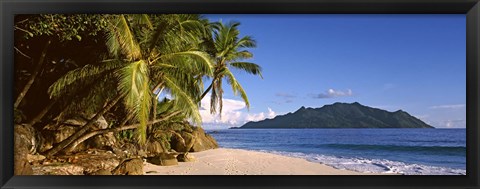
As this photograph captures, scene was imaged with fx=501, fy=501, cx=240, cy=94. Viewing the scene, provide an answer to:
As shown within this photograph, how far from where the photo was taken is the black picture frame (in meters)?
2.75

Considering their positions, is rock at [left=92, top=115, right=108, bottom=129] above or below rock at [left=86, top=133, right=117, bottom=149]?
above

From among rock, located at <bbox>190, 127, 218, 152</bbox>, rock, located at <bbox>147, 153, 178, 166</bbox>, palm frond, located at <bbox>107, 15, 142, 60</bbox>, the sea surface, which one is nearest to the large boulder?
palm frond, located at <bbox>107, 15, 142, 60</bbox>

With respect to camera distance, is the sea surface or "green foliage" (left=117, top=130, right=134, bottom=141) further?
the sea surface

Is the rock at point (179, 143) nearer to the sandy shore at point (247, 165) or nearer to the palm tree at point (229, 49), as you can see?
→ the sandy shore at point (247, 165)

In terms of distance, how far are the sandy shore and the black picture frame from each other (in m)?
6.02

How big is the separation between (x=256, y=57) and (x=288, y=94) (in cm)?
206

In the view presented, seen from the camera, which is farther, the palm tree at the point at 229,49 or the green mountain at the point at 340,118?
the green mountain at the point at 340,118

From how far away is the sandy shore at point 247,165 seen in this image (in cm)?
1019

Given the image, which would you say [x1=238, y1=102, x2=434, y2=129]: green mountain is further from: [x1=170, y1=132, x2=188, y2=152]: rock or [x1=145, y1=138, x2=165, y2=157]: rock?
[x1=145, y1=138, x2=165, y2=157]: rock

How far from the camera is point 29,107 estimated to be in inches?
250

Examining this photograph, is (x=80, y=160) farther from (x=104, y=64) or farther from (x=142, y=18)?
(x=142, y=18)

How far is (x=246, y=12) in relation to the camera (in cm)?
281

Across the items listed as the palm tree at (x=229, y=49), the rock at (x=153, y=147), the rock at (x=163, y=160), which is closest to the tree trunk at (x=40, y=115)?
the rock at (x=163, y=160)

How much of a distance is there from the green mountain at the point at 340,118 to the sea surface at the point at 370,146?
361 mm
